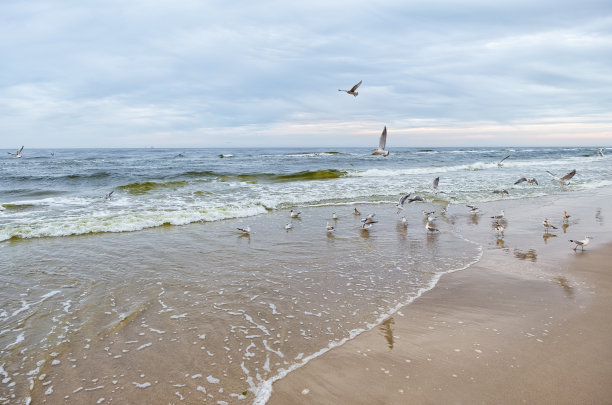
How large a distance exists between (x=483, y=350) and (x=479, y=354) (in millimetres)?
116

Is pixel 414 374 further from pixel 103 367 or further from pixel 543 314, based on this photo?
pixel 103 367

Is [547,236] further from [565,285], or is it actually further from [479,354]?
[479,354]

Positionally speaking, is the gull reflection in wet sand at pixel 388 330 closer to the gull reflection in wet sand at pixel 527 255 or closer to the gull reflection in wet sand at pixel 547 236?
the gull reflection in wet sand at pixel 527 255

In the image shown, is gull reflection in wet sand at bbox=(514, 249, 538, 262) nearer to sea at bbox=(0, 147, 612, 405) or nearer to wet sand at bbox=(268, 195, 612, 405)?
sea at bbox=(0, 147, 612, 405)

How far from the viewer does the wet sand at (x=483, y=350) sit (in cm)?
360

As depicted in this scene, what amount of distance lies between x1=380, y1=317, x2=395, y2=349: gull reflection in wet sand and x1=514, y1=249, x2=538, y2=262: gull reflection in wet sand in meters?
4.38

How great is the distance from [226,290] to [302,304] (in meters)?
1.37

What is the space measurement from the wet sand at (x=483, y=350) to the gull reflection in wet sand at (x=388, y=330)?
12 millimetres

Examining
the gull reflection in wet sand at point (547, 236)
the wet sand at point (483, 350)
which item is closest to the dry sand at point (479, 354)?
the wet sand at point (483, 350)

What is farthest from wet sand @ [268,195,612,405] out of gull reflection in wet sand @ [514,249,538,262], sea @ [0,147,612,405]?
gull reflection in wet sand @ [514,249,538,262]

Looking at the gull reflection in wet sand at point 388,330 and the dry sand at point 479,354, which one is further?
the gull reflection in wet sand at point 388,330

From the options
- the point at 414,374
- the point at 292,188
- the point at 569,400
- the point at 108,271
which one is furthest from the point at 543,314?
the point at 292,188

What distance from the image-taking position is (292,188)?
69.7 feet

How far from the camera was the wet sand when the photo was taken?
3598 millimetres
